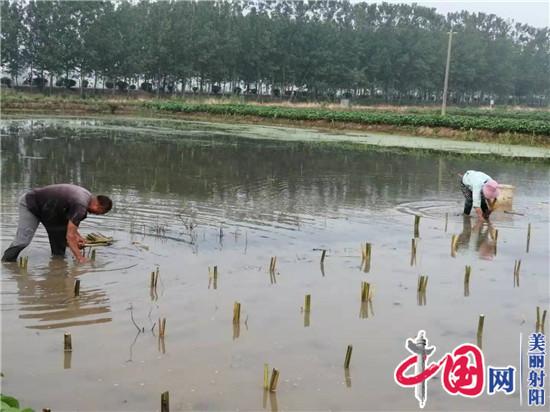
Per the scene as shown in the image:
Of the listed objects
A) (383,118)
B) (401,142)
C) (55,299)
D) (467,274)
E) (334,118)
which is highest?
(383,118)

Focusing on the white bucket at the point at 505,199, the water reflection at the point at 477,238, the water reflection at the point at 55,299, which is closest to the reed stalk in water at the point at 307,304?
the water reflection at the point at 55,299

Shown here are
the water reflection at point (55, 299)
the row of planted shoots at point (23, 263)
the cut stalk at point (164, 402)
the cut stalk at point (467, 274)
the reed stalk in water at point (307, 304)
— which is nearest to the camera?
the cut stalk at point (164, 402)

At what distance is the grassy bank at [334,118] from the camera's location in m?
32.0

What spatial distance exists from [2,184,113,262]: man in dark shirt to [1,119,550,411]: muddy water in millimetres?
310

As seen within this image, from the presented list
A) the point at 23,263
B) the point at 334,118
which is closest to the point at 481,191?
the point at 23,263

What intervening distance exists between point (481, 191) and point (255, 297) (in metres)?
6.03

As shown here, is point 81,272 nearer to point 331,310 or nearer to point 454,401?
point 331,310

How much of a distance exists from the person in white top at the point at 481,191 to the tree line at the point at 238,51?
55841mm

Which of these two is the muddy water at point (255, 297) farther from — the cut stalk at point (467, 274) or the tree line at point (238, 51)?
the tree line at point (238, 51)

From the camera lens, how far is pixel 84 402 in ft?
15.7

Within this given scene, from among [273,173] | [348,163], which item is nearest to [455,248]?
[273,173]

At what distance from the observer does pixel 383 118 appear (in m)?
38.3

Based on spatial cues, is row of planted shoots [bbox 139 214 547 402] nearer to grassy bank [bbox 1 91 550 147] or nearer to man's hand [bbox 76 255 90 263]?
man's hand [bbox 76 255 90 263]

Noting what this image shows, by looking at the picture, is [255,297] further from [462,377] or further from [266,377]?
[462,377]
